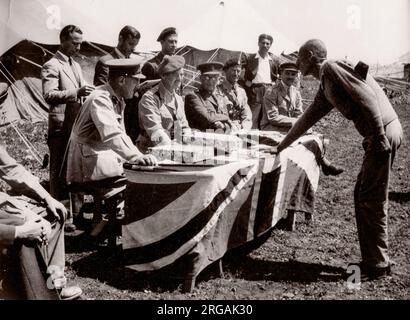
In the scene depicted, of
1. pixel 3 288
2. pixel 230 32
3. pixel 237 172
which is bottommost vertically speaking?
pixel 3 288

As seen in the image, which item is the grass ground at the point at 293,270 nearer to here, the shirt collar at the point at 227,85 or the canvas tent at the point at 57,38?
the shirt collar at the point at 227,85

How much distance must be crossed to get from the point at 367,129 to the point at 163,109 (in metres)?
1.92

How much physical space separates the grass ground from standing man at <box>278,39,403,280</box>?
27cm

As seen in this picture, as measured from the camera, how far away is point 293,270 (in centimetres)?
403

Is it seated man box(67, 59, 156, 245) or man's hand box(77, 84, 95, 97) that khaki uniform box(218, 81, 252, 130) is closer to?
man's hand box(77, 84, 95, 97)

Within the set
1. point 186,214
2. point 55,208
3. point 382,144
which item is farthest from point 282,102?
point 55,208

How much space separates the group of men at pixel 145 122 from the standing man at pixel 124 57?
0.04ft

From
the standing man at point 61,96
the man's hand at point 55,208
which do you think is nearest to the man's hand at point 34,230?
the man's hand at point 55,208

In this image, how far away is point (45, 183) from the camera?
625 cm

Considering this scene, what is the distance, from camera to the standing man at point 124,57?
219 inches

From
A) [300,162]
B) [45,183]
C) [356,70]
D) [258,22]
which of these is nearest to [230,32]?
[258,22]

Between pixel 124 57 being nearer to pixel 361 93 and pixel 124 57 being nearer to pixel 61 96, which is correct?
pixel 61 96

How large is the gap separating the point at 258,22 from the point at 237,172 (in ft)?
31.0

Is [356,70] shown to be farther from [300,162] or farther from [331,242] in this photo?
[331,242]
